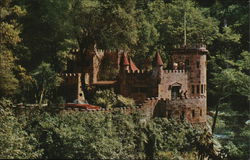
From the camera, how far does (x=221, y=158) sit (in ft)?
122

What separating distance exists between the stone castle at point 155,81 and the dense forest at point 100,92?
1.37 meters

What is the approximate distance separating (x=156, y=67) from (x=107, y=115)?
28.7 ft

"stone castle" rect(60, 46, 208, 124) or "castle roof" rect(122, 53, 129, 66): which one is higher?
"castle roof" rect(122, 53, 129, 66)

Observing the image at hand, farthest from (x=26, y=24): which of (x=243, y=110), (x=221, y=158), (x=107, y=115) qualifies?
(x=243, y=110)

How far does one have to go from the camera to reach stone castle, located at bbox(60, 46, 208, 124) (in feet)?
134

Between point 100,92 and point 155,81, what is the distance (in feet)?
18.3

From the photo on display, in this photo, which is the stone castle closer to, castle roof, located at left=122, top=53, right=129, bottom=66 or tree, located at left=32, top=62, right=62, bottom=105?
castle roof, located at left=122, top=53, right=129, bottom=66

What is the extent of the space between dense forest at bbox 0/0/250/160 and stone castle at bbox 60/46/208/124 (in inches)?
53.9

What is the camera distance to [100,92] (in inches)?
1692

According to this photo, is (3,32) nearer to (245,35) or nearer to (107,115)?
(107,115)

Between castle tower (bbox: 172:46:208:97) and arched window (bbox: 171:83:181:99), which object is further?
castle tower (bbox: 172:46:208:97)

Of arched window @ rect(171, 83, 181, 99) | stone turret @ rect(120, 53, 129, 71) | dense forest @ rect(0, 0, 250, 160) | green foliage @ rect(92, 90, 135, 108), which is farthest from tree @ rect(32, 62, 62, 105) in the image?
arched window @ rect(171, 83, 181, 99)

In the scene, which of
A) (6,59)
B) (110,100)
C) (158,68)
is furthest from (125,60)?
(6,59)

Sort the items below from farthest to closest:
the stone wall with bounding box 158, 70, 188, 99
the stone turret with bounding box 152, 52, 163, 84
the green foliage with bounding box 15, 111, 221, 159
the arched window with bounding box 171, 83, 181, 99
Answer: the arched window with bounding box 171, 83, 181, 99, the stone wall with bounding box 158, 70, 188, 99, the stone turret with bounding box 152, 52, 163, 84, the green foliage with bounding box 15, 111, 221, 159
